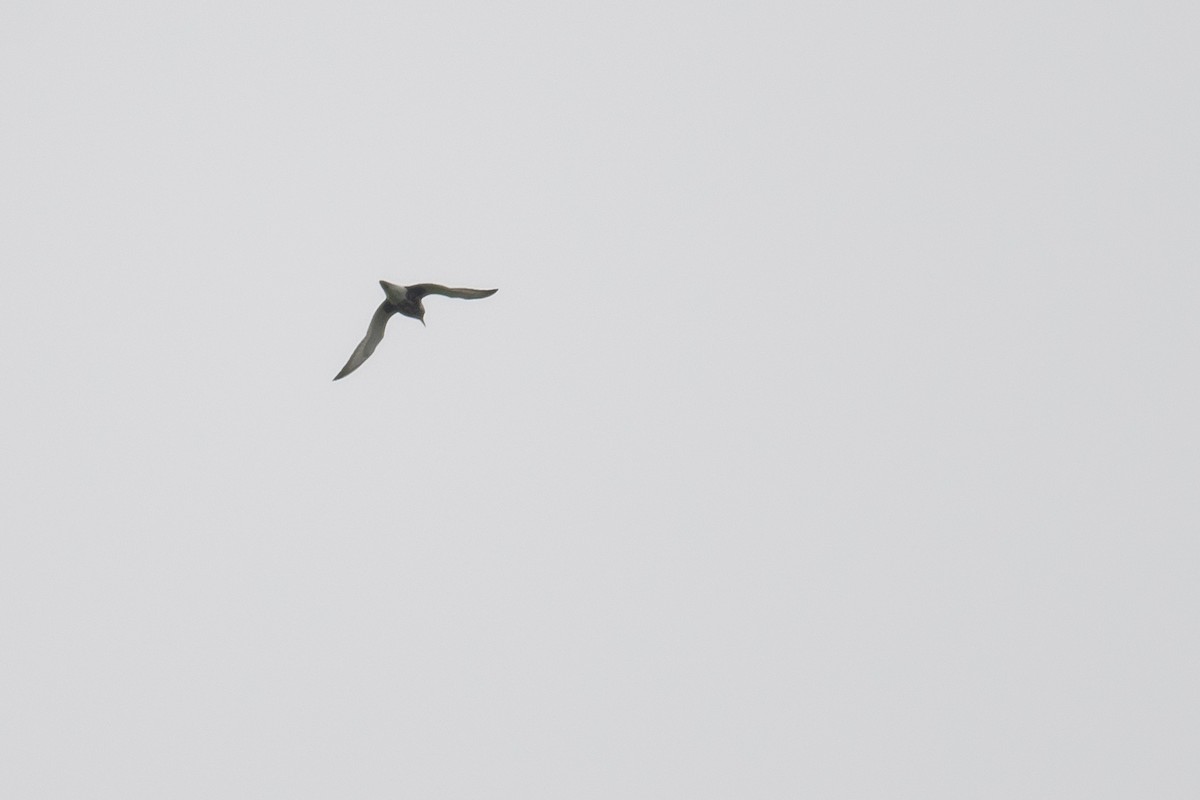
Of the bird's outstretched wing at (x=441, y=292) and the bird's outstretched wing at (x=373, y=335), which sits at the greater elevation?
the bird's outstretched wing at (x=441, y=292)

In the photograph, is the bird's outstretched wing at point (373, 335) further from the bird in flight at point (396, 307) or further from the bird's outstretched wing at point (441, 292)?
the bird's outstretched wing at point (441, 292)

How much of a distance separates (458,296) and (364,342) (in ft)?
7.10

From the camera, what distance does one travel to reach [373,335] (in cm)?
2175

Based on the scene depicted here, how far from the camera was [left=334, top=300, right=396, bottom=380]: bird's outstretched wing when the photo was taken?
21.4 m

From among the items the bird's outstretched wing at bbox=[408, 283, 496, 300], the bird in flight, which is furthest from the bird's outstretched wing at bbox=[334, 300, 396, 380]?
the bird's outstretched wing at bbox=[408, 283, 496, 300]

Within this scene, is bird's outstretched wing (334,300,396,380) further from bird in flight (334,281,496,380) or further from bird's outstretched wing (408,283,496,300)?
bird's outstretched wing (408,283,496,300)

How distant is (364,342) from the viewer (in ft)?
70.3

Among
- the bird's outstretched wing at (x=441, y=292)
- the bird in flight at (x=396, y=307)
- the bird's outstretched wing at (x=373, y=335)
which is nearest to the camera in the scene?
the bird's outstretched wing at (x=441, y=292)

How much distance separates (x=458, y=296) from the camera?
68.9ft

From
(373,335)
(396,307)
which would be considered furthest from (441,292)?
(373,335)

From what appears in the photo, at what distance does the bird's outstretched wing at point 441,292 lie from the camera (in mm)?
20641

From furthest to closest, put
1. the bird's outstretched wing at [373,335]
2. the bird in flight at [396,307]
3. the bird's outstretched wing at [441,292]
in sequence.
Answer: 1. the bird's outstretched wing at [373,335]
2. the bird in flight at [396,307]
3. the bird's outstretched wing at [441,292]

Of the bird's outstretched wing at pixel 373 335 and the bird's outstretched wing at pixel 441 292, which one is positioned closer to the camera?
the bird's outstretched wing at pixel 441 292

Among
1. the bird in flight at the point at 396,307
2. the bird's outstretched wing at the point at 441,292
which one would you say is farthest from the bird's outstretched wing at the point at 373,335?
the bird's outstretched wing at the point at 441,292
